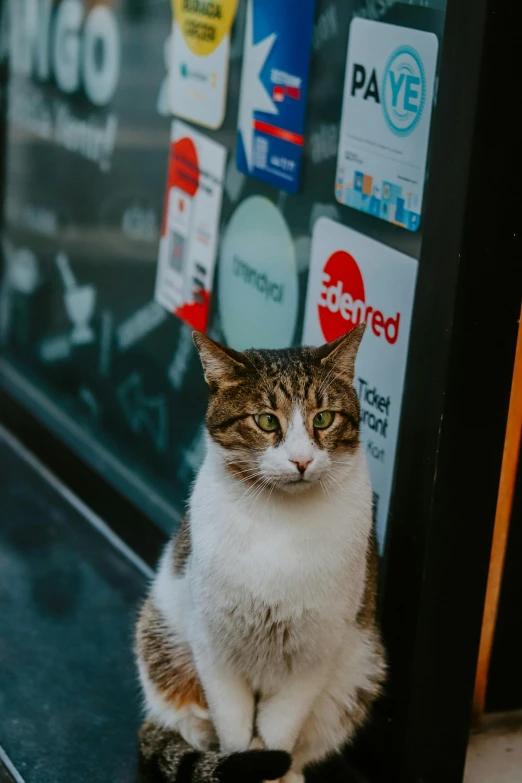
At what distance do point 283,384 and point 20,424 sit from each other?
2215 mm

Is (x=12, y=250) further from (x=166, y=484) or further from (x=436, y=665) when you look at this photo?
(x=436, y=665)

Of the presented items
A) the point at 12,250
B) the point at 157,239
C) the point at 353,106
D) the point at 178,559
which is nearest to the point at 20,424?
the point at 12,250

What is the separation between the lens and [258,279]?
9.66ft

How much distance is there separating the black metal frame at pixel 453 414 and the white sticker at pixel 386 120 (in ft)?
0.31

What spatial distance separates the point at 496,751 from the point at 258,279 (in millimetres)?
1214

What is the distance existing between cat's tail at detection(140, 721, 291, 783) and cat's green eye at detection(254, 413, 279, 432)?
596 millimetres

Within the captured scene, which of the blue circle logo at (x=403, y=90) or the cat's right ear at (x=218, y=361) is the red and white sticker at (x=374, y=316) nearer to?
the blue circle logo at (x=403, y=90)

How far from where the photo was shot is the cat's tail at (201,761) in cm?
219

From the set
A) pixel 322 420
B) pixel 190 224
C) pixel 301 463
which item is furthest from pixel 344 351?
pixel 190 224

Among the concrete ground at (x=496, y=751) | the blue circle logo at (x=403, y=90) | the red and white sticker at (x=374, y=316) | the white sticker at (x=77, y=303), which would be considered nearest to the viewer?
the blue circle logo at (x=403, y=90)

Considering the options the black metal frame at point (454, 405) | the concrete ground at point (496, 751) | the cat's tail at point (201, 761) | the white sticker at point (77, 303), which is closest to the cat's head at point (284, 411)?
the black metal frame at point (454, 405)

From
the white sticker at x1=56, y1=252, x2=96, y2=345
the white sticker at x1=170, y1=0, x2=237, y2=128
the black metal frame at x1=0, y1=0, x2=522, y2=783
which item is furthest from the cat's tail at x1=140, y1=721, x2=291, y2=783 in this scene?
the white sticker at x1=56, y1=252, x2=96, y2=345

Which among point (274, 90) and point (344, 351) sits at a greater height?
point (274, 90)

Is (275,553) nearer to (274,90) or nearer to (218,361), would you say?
(218,361)
